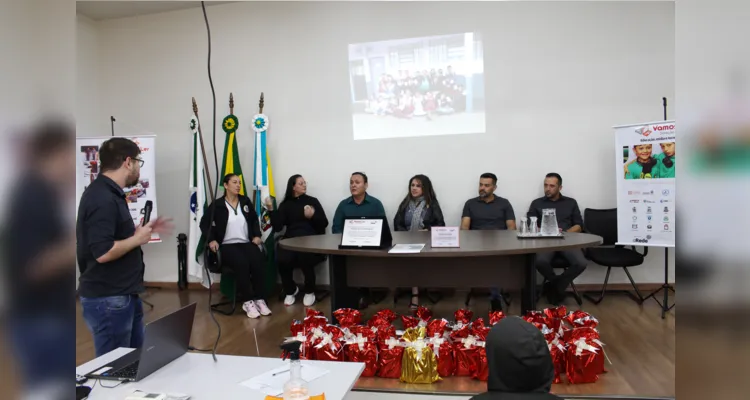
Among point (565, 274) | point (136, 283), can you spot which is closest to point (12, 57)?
point (136, 283)

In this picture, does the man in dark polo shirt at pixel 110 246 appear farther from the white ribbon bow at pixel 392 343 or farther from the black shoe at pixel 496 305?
the black shoe at pixel 496 305

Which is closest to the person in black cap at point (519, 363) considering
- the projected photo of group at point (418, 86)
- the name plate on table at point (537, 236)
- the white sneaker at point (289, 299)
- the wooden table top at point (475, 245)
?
the wooden table top at point (475, 245)

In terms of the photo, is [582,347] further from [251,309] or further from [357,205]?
[251,309]

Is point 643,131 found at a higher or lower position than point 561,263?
higher

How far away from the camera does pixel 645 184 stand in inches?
143

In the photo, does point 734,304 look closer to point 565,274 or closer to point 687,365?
point 687,365

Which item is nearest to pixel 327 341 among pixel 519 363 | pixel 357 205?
pixel 519 363

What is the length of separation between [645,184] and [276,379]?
337 centimetres

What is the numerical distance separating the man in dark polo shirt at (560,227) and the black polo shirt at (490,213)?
231 millimetres

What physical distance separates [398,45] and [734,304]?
458 cm

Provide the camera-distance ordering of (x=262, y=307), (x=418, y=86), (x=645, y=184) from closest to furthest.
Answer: (x=645, y=184), (x=262, y=307), (x=418, y=86)

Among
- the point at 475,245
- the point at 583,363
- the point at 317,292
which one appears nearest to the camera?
the point at 583,363

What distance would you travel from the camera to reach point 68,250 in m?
0.21

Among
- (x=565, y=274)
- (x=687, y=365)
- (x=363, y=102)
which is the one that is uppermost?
(x=363, y=102)
